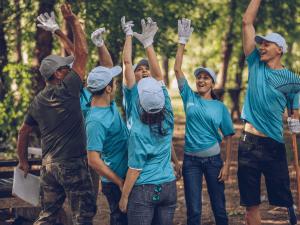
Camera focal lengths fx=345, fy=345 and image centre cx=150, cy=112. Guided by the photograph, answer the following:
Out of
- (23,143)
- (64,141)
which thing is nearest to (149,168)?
(64,141)

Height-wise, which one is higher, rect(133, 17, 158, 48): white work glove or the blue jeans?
rect(133, 17, 158, 48): white work glove

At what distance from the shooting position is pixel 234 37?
42.3 feet

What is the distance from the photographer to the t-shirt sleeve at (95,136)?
261 cm

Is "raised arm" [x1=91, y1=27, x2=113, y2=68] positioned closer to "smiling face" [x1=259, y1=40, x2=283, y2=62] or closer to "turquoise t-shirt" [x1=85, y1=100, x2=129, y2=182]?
"turquoise t-shirt" [x1=85, y1=100, x2=129, y2=182]

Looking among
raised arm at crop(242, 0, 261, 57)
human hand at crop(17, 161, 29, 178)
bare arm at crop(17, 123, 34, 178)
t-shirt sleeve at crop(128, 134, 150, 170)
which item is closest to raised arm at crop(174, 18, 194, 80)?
raised arm at crop(242, 0, 261, 57)

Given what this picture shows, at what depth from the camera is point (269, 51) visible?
3516 mm

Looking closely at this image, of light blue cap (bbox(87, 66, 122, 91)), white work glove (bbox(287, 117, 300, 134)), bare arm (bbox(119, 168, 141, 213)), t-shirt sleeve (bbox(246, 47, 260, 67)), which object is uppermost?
t-shirt sleeve (bbox(246, 47, 260, 67))

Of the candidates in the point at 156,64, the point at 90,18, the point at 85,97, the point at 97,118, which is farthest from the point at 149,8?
the point at 97,118

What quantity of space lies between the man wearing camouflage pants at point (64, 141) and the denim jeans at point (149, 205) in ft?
2.54

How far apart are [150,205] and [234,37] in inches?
448

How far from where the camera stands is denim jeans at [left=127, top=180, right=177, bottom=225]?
2510 millimetres

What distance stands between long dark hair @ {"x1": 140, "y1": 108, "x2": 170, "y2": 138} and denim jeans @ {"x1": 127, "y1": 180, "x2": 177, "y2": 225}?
1.26 feet

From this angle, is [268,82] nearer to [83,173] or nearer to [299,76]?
[299,76]

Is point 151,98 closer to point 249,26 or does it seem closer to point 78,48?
point 78,48
